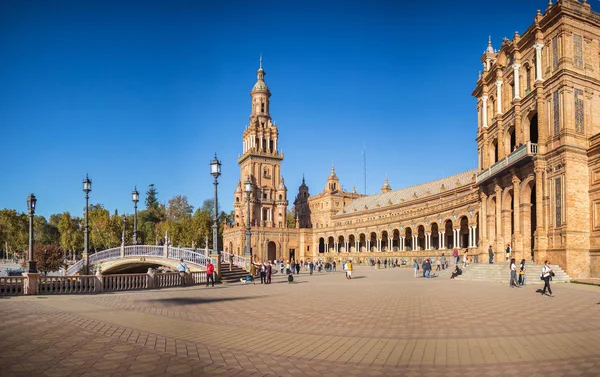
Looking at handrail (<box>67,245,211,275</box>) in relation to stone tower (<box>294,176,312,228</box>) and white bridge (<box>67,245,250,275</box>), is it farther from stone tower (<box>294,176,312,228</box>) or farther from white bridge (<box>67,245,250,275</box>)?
stone tower (<box>294,176,312,228</box>)

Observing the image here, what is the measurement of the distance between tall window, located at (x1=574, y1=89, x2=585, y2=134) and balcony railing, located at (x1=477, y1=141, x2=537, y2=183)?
2.78 m

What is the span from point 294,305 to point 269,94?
9464 cm

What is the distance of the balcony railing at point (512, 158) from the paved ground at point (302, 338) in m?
17.2

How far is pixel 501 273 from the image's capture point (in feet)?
101

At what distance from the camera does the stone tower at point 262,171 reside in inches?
3939

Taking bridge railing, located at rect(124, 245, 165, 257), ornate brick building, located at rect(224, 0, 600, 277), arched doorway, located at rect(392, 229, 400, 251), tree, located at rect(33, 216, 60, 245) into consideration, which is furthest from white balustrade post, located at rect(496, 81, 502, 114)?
tree, located at rect(33, 216, 60, 245)

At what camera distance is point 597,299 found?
1844cm

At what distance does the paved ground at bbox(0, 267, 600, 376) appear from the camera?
26.5 ft

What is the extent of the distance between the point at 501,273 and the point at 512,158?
881 centimetres

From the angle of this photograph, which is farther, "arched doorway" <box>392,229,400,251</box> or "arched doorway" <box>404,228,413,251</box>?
"arched doorway" <box>392,229,400,251</box>

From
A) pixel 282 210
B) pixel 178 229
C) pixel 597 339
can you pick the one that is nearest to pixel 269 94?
pixel 282 210

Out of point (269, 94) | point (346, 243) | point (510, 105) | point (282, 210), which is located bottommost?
point (346, 243)

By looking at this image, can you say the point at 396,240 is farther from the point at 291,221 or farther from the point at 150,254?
the point at 150,254

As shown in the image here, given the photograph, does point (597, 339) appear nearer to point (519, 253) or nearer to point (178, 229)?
point (519, 253)
